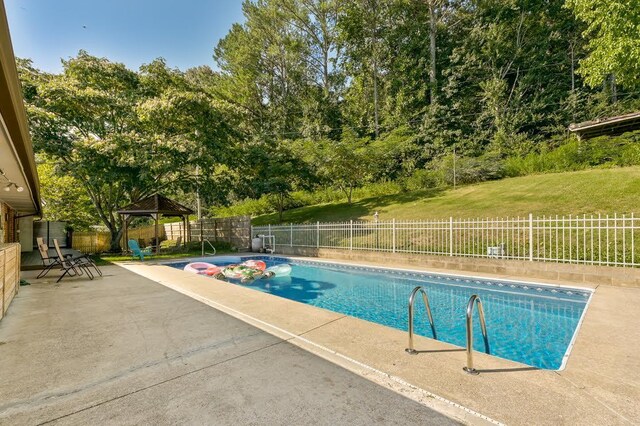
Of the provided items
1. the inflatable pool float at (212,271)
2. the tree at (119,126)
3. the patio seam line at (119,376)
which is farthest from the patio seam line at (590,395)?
the tree at (119,126)

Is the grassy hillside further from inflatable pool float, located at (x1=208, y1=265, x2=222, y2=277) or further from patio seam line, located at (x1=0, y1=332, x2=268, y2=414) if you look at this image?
patio seam line, located at (x1=0, y1=332, x2=268, y2=414)

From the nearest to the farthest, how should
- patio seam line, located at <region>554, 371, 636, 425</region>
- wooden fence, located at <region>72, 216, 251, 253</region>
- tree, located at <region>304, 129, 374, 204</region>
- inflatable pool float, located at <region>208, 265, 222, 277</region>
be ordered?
patio seam line, located at <region>554, 371, 636, 425</region> < inflatable pool float, located at <region>208, 265, 222, 277</region> < wooden fence, located at <region>72, 216, 251, 253</region> < tree, located at <region>304, 129, 374, 204</region>

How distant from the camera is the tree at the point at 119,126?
563 inches

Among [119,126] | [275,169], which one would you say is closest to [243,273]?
[275,169]

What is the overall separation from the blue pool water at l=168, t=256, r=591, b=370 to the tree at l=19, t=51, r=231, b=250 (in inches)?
348

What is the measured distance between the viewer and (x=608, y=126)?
14578mm

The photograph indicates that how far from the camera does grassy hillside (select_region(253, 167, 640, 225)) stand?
1149 cm

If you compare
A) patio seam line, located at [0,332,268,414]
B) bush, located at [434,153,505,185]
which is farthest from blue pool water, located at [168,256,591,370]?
bush, located at [434,153,505,185]

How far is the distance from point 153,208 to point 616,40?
64.3 ft

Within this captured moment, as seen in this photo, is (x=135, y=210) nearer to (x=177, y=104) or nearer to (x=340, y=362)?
(x=177, y=104)

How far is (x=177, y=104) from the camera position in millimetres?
15281

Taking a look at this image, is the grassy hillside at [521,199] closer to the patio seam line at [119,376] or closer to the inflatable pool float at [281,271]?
the inflatable pool float at [281,271]

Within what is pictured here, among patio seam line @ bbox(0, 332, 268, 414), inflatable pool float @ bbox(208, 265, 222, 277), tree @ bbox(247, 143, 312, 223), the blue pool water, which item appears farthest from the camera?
tree @ bbox(247, 143, 312, 223)

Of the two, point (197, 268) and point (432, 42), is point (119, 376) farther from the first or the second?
point (432, 42)
